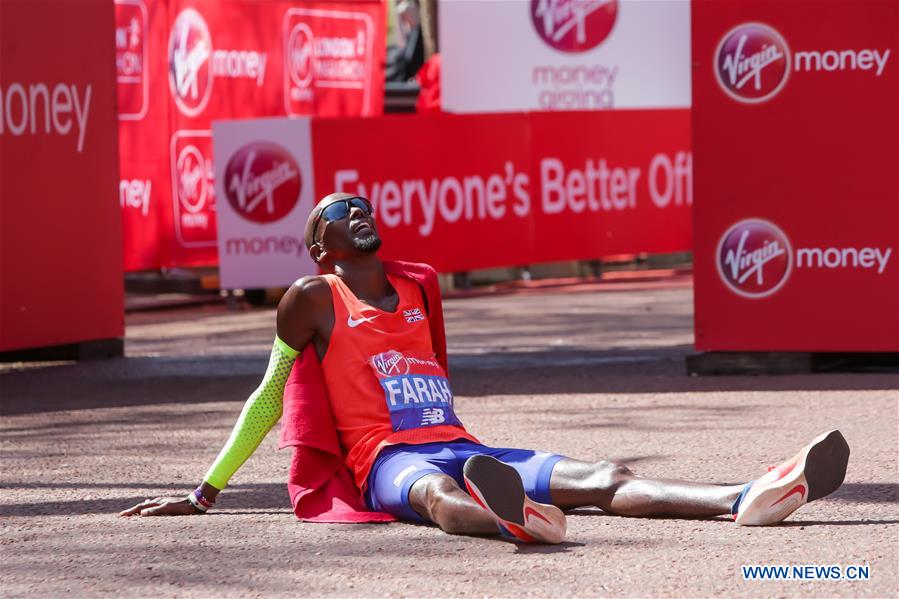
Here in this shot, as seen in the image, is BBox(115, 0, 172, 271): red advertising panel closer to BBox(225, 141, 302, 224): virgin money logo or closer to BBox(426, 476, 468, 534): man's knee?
BBox(225, 141, 302, 224): virgin money logo

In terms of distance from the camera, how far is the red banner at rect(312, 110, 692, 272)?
51.9 feet

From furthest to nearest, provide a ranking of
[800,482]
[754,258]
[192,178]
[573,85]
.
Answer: [573,85] < [192,178] < [754,258] < [800,482]

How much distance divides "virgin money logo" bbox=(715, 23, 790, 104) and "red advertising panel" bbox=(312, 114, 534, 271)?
597cm

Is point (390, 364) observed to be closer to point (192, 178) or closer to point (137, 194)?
point (137, 194)

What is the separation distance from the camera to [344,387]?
5.95 metres

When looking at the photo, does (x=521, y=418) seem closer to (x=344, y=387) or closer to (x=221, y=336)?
(x=344, y=387)

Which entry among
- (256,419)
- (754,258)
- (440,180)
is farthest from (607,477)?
(440,180)

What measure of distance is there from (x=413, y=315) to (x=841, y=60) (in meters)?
4.56

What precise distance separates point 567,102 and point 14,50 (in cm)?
1130

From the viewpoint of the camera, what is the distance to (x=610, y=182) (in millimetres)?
18016

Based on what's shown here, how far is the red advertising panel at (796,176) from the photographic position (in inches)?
380

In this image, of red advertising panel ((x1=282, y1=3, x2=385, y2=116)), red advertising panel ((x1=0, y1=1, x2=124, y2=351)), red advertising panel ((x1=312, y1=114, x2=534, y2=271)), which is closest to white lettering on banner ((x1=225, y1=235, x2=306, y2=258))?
red advertising panel ((x1=312, y1=114, x2=534, y2=271))

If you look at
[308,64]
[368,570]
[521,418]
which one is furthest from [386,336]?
[308,64]

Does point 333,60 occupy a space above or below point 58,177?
above
